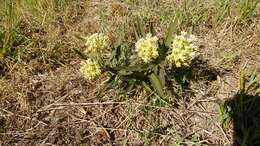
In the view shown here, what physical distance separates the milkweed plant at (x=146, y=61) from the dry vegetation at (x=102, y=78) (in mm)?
116

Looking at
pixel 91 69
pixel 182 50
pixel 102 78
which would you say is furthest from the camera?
pixel 102 78

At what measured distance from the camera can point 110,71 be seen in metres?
2.32

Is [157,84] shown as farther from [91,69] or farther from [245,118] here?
[245,118]

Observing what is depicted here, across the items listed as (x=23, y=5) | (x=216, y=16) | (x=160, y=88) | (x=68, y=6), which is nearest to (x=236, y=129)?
(x=160, y=88)

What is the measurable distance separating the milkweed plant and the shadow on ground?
39 centimetres

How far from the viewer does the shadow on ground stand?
2.19 meters

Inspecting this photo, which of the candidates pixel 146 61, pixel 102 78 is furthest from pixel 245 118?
pixel 102 78

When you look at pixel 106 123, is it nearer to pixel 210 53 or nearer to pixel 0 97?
pixel 0 97

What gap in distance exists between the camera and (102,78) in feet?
8.36

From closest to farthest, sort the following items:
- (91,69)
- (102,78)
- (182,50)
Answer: (182,50), (91,69), (102,78)

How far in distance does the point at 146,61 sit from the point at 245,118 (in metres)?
0.67

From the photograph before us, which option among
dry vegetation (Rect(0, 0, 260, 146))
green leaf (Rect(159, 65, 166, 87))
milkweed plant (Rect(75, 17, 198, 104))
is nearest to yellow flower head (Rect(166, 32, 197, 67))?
milkweed plant (Rect(75, 17, 198, 104))

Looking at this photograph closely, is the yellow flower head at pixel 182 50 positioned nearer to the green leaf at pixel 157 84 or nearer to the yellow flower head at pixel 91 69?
the green leaf at pixel 157 84

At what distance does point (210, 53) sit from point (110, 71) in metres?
0.78
